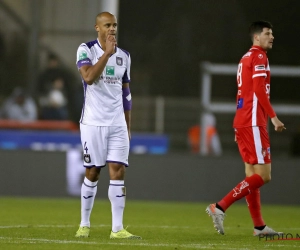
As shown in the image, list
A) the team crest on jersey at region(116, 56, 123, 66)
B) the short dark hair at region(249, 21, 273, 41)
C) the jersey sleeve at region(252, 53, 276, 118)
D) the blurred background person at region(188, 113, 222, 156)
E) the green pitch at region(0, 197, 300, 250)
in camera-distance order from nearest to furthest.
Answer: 1. the green pitch at region(0, 197, 300, 250)
2. the team crest on jersey at region(116, 56, 123, 66)
3. the jersey sleeve at region(252, 53, 276, 118)
4. the short dark hair at region(249, 21, 273, 41)
5. the blurred background person at region(188, 113, 222, 156)

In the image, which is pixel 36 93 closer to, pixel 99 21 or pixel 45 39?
pixel 45 39

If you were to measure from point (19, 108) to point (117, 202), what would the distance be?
361 inches

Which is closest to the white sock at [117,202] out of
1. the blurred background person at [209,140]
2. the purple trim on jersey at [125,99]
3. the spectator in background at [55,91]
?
the purple trim on jersey at [125,99]

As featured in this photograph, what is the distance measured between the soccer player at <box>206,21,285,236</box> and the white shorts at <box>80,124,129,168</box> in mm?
1202

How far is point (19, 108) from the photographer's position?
16625 mm

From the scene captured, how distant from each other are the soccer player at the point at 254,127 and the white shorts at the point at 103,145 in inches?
47.3

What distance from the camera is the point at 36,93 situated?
16.9 metres

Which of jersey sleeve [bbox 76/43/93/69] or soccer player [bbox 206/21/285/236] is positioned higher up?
jersey sleeve [bbox 76/43/93/69]

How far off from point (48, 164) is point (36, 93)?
2609 millimetres

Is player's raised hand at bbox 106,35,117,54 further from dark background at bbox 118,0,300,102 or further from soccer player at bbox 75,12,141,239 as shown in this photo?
dark background at bbox 118,0,300,102

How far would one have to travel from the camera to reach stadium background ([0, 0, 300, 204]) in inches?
579

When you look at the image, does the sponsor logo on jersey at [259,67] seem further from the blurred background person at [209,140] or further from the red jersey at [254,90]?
the blurred background person at [209,140]

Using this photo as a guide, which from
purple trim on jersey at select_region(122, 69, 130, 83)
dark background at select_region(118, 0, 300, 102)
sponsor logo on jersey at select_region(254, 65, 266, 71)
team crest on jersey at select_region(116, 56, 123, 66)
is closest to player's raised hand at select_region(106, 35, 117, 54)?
team crest on jersey at select_region(116, 56, 123, 66)

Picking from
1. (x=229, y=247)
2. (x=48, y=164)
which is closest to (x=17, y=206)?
(x=48, y=164)
